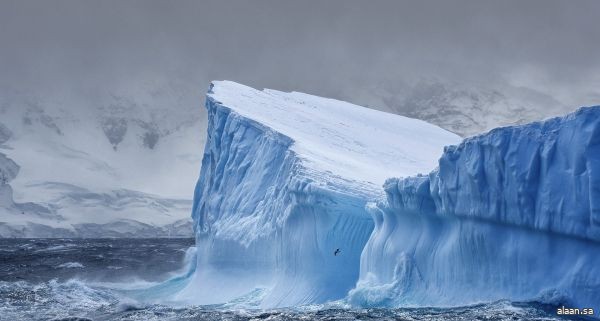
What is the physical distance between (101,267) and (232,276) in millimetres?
18490

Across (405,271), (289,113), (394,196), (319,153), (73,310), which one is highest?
(289,113)

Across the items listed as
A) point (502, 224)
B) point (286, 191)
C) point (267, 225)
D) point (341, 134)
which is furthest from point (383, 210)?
point (341, 134)

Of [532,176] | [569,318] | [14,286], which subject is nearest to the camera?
[569,318]

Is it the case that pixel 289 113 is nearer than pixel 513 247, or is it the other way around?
pixel 513 247

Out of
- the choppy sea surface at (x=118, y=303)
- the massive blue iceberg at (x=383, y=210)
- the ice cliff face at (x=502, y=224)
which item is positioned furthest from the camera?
the choppy sea surface at (x=118, y=303)

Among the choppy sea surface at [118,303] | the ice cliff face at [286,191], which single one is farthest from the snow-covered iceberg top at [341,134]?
the choppy sea surface at [118,303]

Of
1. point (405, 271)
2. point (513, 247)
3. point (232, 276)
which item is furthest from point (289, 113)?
point (513, 247)

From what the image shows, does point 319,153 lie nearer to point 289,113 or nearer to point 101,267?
point 289,113

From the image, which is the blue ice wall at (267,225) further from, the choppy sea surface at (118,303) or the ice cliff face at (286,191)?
the choppy sea surface at (118,303)

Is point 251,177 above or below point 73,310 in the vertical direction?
above

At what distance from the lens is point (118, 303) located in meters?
21.8

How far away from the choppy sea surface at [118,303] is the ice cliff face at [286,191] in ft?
5.60

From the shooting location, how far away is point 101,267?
40188mm

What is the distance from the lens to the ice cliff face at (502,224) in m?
12.1
